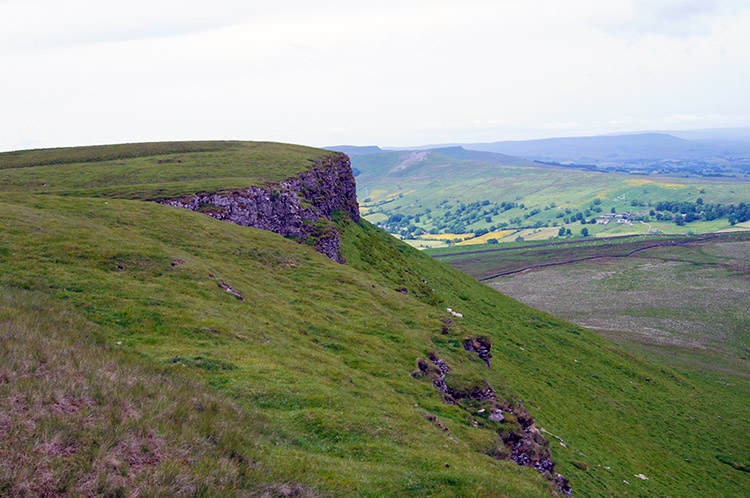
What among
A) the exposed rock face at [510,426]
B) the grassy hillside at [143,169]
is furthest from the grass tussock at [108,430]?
the grassy hillside at [143,169]

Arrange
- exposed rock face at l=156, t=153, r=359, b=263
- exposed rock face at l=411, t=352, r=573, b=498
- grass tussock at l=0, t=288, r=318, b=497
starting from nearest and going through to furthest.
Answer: grass tussock at l=0, t=288, r=318, b=497 < exposed rock face at l=411, t=352, r=573, b=498 < exposed rock face at l=156, t=153, r=359, b=263

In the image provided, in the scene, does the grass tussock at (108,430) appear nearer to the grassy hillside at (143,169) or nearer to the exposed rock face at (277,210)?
the exposed rock face at (277,210)

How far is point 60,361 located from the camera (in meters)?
13.8

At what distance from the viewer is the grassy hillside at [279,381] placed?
1220cm

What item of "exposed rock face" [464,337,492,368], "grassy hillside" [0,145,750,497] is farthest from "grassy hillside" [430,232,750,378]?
"exposed rock face" [464,337,492,368]

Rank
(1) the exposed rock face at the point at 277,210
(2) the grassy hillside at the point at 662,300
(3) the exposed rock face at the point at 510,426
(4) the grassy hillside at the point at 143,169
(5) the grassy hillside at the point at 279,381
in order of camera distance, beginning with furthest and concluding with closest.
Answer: (2) the grassy hillside at the point at 662,300, (4) the grassy hillside at the point at 143,169, (1) the exposed rock face at the point at 277,210, (3) the exposed rock face at the point at 510,426, (5) the grassy hillside at the point at 279,381

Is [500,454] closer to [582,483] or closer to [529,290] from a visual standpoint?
[582,483]

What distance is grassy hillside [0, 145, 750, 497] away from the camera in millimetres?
12203

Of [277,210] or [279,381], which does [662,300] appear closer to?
[277,210]

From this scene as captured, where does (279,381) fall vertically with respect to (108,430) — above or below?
below

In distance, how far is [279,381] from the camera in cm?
2122

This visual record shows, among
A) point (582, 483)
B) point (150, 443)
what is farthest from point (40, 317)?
point (582, 483)

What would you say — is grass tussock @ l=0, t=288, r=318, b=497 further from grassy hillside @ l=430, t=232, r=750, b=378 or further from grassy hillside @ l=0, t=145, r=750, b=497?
grassy hillside @ l=430, t=232, r=750, b=378

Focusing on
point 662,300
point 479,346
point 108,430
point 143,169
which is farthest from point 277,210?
point 662,300
